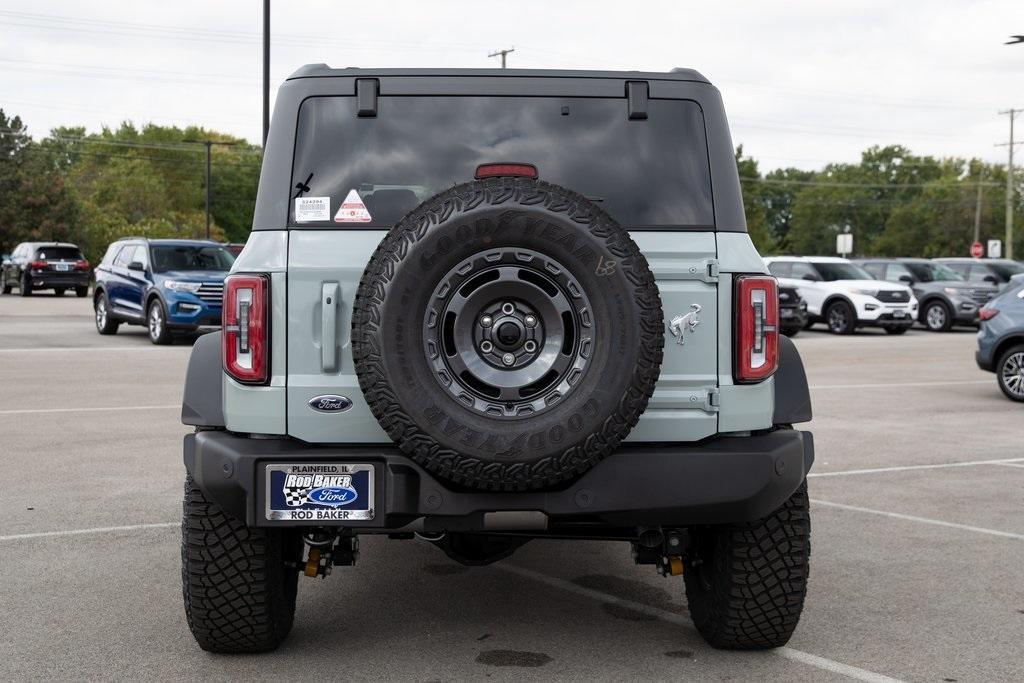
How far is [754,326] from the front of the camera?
14.0 ft

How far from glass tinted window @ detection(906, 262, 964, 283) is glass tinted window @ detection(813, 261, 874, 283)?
2483mm

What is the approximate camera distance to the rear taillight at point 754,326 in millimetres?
4242

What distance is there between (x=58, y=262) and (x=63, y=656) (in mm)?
38156

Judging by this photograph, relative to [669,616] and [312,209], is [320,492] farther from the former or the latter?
[669,616]

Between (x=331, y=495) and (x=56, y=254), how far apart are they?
3932cm

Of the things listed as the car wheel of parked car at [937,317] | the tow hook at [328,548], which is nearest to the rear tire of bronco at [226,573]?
the tow hook at [328,548]

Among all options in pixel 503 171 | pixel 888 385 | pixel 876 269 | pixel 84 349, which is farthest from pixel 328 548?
pixel 876 269

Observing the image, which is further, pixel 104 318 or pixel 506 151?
pixel 104 318

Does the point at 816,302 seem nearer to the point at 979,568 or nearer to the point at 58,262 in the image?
the point at 979,568

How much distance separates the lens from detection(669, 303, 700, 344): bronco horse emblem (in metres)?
4.21

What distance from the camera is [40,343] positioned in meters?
20.3

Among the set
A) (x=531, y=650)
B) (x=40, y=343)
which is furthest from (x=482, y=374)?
(x=40, y=343)

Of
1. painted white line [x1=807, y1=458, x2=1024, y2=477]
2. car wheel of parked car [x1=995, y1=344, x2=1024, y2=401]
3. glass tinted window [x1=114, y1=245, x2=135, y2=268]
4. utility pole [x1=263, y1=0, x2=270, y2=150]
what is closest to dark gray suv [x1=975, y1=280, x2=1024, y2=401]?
car wheel of parked car [x1=995, y1=344, x2=1024, y2=401]

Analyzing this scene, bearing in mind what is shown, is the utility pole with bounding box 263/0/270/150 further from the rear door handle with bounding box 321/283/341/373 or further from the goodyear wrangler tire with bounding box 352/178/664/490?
the goodyear wrangler tire with bounding box 352/178/664/490
